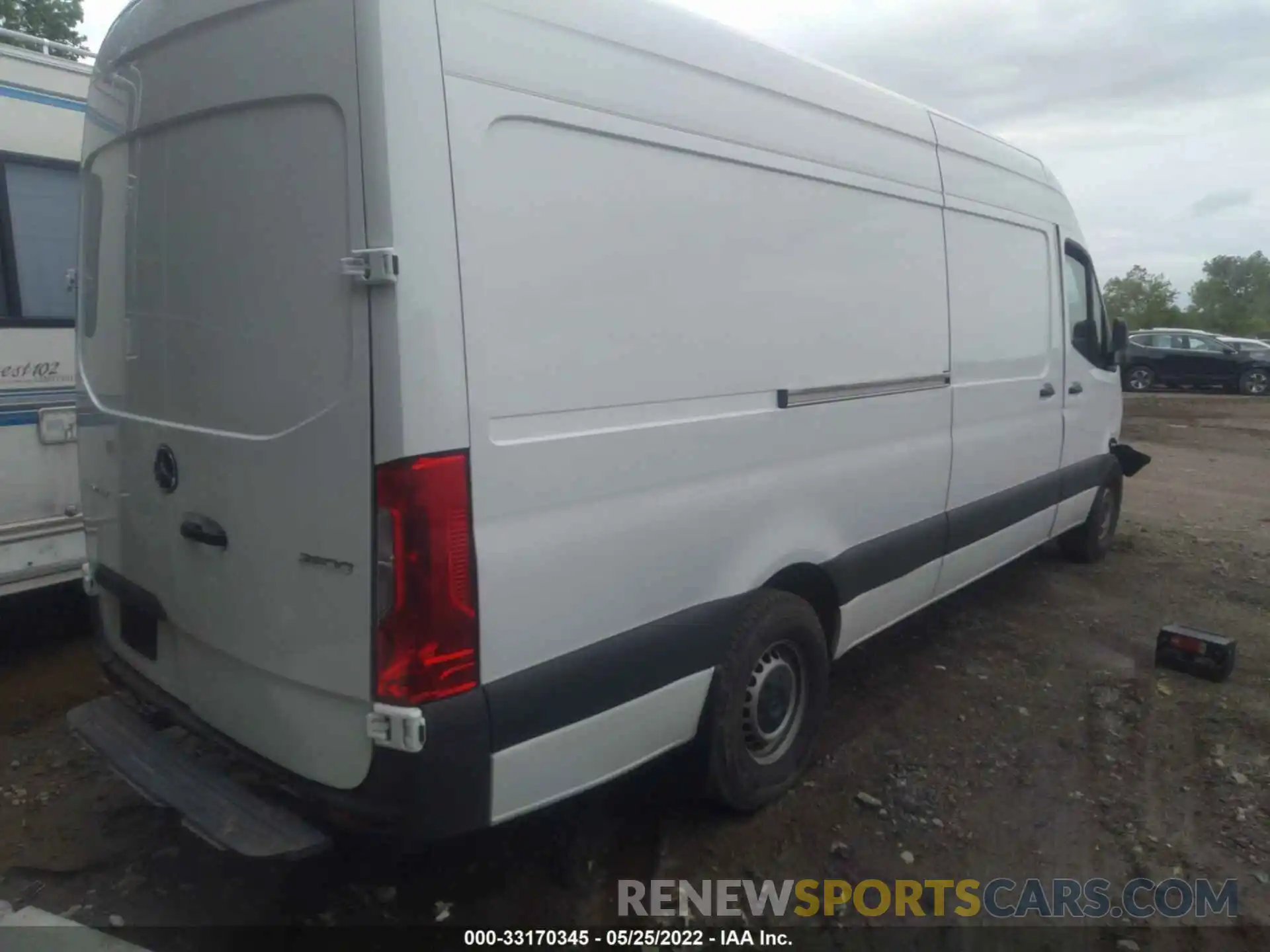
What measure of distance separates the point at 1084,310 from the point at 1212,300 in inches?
3385

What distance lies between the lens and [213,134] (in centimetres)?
265

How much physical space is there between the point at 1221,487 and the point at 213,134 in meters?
11.0

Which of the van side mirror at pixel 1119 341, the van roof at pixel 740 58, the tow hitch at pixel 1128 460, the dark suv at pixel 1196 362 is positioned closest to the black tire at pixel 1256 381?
the dark suv at pixel 1196 362

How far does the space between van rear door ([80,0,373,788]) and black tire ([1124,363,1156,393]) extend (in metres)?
24.8

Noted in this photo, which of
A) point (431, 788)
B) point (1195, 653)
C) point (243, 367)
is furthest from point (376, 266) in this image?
point (1195, 653)

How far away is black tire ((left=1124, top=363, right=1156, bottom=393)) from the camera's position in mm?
24094

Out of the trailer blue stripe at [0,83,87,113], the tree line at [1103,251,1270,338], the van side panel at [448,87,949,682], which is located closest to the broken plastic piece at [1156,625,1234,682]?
the van side panel at [448,87,949,682]

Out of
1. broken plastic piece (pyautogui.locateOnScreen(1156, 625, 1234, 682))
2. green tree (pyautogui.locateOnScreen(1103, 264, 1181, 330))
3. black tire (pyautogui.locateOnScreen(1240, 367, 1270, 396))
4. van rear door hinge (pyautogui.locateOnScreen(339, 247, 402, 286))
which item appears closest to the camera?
van rear door hinge (pyautogui.locateOnScreen(339, 247, 402, 286))

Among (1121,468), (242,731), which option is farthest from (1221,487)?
(242,731)

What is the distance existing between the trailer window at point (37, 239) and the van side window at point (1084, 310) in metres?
5.55

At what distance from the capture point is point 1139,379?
959 inches

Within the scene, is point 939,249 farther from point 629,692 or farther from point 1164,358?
point 1164,358

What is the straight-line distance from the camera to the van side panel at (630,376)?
94.5 inches

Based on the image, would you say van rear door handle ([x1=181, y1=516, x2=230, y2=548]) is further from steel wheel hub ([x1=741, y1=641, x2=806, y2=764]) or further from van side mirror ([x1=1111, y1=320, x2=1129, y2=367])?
van side mirror ([x1=1111, y1=320, x2=1129, y2=367])
